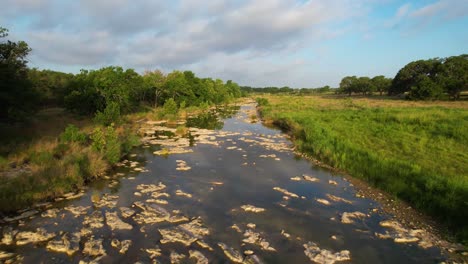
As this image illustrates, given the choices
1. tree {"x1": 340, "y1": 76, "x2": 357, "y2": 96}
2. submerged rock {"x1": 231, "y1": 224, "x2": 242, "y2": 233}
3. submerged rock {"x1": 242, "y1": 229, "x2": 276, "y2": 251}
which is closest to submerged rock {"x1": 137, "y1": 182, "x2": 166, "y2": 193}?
submerged rock {"x1": 231, "y1": 224, "x2": 242, "y2": 233}

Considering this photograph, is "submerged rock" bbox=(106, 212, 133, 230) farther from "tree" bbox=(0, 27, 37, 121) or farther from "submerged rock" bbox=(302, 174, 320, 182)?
"tree" bbox=(0, 27, 37, 121)

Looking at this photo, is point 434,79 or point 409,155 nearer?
point 409,155

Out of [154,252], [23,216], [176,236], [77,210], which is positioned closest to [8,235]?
[23,216]

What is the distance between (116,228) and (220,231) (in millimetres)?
3735

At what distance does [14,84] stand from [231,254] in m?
22.1

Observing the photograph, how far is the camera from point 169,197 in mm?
13758

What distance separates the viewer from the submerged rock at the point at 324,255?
29.2ft

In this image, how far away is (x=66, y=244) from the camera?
9297 millimetres

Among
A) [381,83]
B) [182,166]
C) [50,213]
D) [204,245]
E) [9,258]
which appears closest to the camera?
[9,258]

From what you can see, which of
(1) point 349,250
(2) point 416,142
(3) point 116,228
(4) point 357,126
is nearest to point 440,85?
(4) point 357,126

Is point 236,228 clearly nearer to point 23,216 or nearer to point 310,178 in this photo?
point 310,178

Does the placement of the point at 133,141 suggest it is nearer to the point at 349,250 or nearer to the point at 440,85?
the point at 349,250

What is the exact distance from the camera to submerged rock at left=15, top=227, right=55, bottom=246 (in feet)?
31.1

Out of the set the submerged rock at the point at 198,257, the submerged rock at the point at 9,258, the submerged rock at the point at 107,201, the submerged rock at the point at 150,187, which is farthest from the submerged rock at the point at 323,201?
the submerged rock at the point at 9,258
